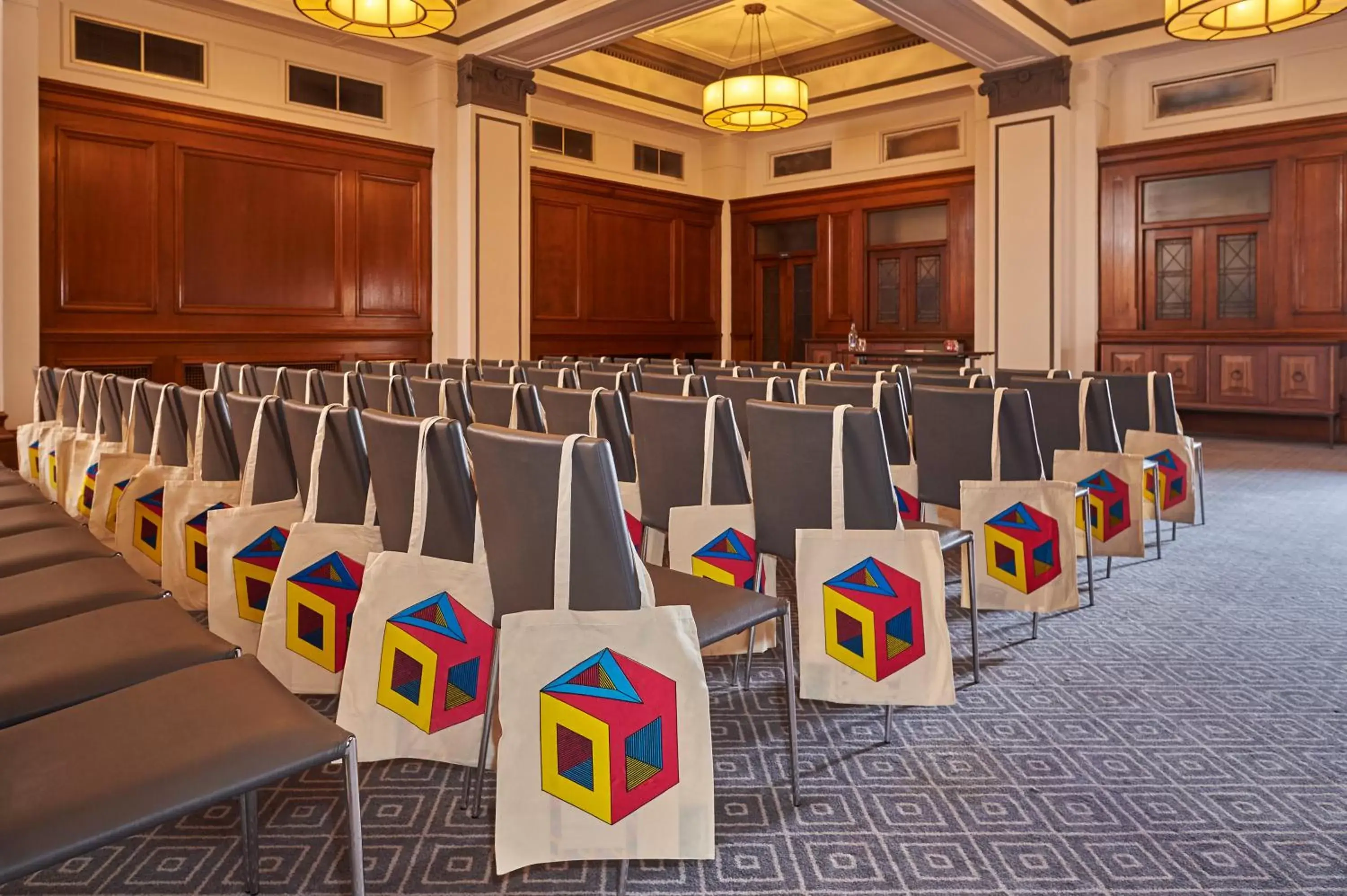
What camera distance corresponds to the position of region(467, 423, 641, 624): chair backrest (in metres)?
1.62

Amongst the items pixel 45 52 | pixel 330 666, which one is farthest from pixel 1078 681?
pixel 45 52

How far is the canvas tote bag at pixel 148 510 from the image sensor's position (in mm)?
3250

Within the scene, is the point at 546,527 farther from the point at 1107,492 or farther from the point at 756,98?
the point at 756,98

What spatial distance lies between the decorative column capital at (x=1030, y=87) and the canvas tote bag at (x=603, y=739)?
9.45 metres

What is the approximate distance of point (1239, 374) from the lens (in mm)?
9242

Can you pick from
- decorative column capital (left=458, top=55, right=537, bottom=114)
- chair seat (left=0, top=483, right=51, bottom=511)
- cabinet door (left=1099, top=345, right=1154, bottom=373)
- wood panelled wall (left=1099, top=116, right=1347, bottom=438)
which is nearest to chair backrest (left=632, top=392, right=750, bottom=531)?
chair seat (left=0, top=483, right=51, bottom=511)

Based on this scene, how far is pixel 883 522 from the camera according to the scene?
2.25 metres

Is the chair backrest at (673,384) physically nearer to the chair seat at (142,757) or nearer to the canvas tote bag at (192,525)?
the canvas tote bag at (192,525)

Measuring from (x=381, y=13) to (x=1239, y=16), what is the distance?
6110 millimetres

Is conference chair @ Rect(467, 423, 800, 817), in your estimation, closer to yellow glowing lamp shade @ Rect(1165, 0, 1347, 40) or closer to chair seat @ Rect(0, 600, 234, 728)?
chair seat @ Rect(0, 600, 234, 728)

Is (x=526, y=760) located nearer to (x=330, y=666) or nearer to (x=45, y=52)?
(x=330, y=666)

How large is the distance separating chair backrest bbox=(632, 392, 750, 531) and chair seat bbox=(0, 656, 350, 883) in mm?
1382

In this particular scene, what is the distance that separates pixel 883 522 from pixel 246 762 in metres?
1.51

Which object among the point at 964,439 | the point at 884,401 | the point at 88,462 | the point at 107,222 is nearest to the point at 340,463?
the point at 884,401
